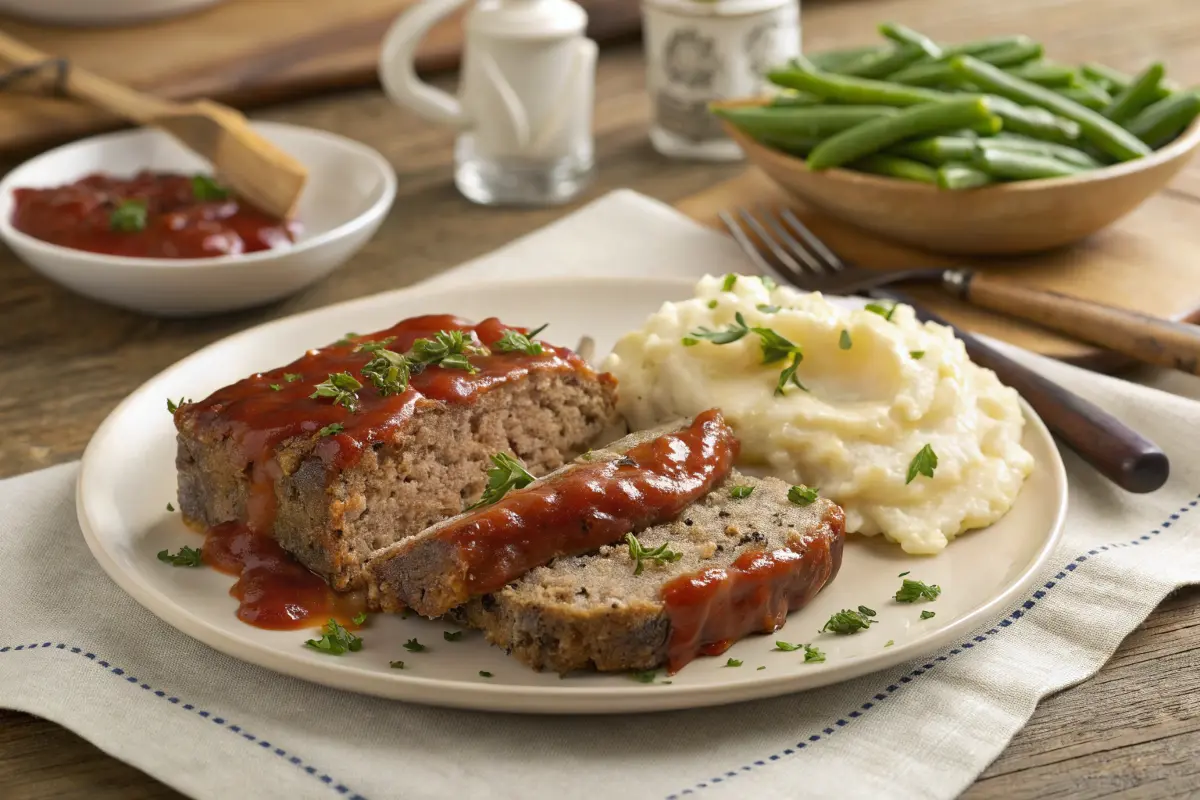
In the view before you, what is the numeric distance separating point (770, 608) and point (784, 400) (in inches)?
36.7

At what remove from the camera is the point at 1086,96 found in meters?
6.51

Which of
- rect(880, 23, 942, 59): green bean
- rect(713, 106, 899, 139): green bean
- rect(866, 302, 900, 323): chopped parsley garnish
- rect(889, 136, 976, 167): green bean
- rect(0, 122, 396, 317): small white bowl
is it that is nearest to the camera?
rect(866, 302, 900, 323): chopped parsley garnish

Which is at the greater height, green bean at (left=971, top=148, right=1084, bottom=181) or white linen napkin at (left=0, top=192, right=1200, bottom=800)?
green bean at (left=971, top=148, right=1084, bottom=181)

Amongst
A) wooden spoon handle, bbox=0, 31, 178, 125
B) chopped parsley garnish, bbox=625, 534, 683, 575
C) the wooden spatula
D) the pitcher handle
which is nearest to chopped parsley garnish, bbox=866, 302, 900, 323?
chopped parsley garnish, bbox=625, 534, 683, 575

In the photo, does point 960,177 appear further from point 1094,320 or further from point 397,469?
point 397,469

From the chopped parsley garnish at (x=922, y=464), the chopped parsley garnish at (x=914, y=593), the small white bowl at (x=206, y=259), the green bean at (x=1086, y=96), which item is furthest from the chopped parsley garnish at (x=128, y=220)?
the green bean at (x=1086, y=96)

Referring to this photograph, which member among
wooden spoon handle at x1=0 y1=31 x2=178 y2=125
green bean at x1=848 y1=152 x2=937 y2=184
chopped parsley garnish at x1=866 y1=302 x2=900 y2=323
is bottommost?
wooden spoon handle at x1=0 y1=31 x2=178 y2=125

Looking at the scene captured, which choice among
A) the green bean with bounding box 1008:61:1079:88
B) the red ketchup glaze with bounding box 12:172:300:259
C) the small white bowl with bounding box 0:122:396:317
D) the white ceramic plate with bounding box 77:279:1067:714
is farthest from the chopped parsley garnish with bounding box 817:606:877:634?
the green bean with bounding box 1008:61:1079:88

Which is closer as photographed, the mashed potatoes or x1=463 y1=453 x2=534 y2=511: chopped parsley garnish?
x1=463 y1=453 x2=534 y2=511: chopped parsley garnish

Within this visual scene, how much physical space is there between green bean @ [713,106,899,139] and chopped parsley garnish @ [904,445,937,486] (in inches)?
99.8

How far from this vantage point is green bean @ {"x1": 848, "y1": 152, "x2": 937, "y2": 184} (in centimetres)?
582

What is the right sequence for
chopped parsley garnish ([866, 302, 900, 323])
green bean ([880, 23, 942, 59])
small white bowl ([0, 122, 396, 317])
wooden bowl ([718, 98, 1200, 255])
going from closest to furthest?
chopped parsley garnish ([866, 302, 900, 323]), small white bowl ([0, 122, 396, 317]), wooden bowl ([718, 98, 1200, 255]), green bean ([880, 23, 942, 59])

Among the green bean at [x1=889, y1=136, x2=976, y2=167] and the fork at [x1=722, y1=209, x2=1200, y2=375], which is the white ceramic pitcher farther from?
the green bean at [x1=889, y1=136, x2=976, y2=167]

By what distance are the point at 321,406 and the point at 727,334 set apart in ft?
4.41
